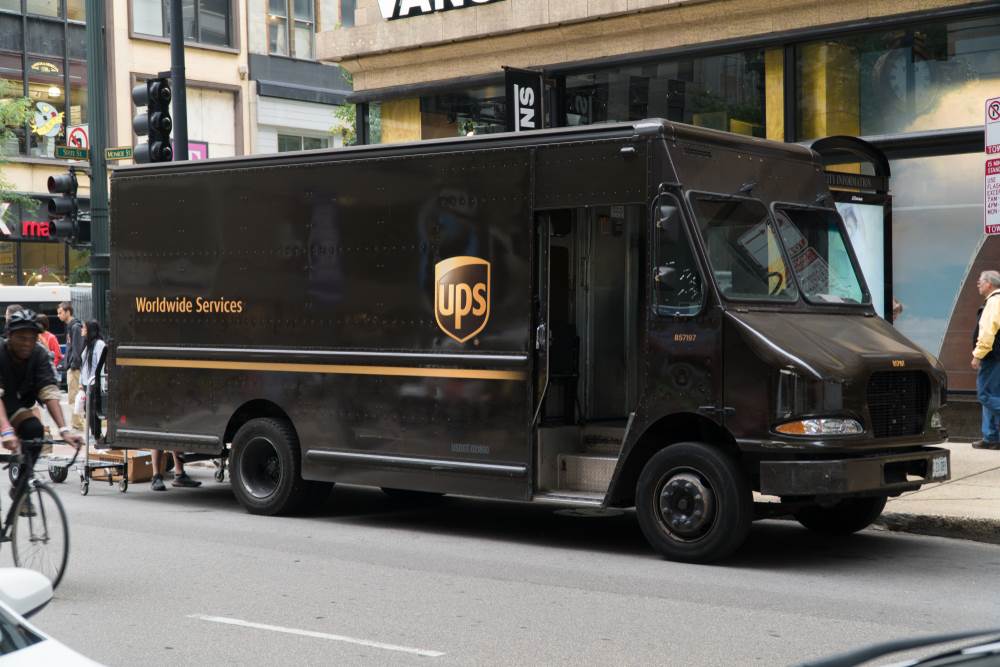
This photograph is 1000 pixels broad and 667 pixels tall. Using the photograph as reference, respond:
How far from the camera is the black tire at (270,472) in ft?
40.6

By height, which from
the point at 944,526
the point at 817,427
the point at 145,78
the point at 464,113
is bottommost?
the point at 944,526

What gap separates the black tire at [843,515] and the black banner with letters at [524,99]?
24.5 ft

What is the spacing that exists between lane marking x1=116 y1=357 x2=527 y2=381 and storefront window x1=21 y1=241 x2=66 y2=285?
112 ft

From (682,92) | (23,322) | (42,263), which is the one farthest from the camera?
(42,263)

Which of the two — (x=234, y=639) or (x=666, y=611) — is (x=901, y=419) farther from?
(x=234, y=639)

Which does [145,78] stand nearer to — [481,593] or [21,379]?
[21,379]

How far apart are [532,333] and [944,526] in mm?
3701

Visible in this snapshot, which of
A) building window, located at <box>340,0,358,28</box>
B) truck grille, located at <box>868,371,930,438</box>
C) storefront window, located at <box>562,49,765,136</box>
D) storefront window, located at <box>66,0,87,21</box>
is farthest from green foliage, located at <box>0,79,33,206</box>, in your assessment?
truck grille, located at <box>868,371,930,438</box>

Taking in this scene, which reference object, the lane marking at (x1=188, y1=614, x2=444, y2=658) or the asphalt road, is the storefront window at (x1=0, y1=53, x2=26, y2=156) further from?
the lane marking at (x1=188, y1=614, x2=444, y2=658)

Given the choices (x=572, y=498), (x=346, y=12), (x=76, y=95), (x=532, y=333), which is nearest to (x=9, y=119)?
(x=76, y=95)

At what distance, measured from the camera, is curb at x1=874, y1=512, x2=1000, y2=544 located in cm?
1089

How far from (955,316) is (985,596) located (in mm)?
8118

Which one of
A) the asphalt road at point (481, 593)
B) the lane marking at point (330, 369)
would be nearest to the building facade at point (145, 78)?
the lane marking at point (330, 369)

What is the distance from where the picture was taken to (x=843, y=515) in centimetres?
1114
